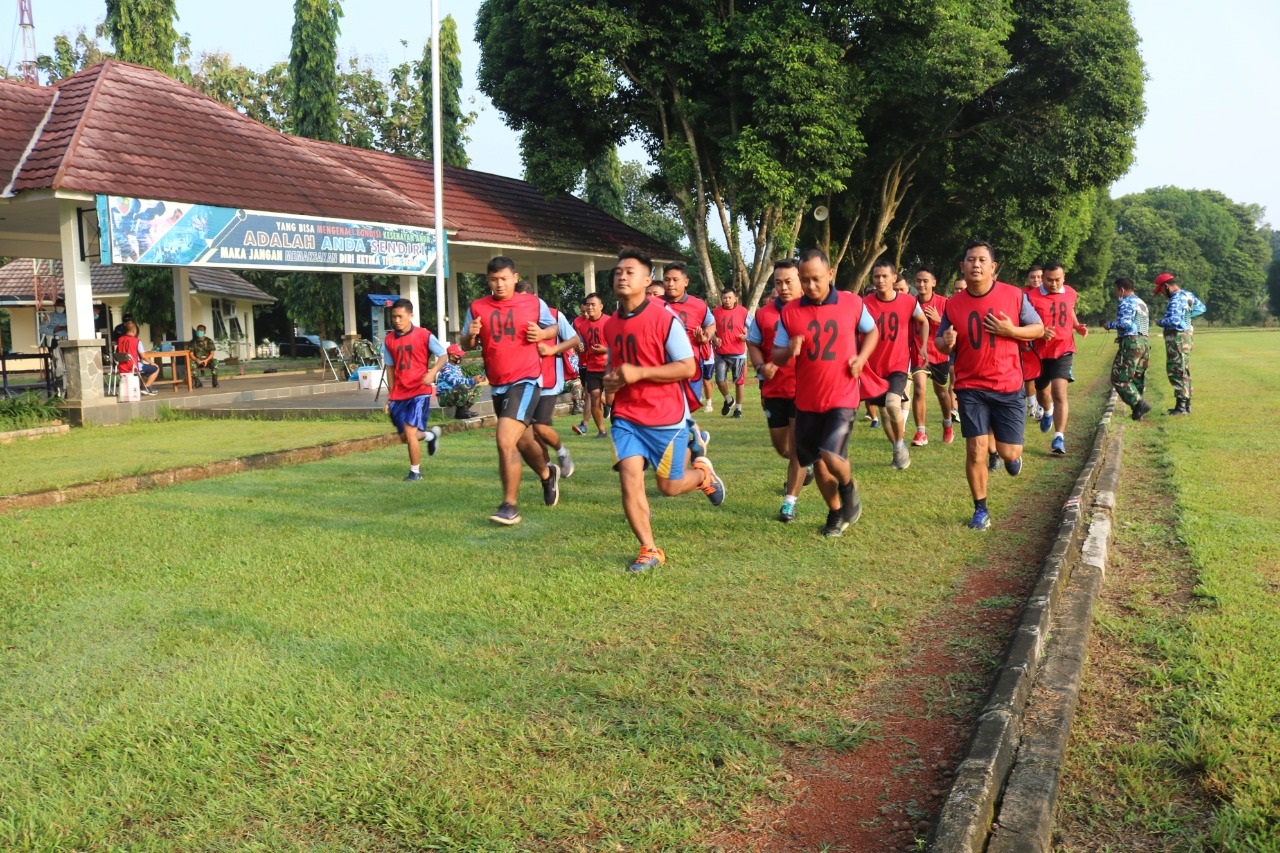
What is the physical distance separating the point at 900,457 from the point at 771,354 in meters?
3.33

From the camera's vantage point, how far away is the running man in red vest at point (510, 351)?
296 inches

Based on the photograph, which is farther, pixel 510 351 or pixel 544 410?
pixel 544 410

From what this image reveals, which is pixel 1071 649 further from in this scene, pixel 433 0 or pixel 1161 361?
pixel 1161 361

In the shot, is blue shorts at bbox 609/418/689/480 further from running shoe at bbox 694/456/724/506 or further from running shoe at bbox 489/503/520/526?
running shoe at bbox 489/503/520/526

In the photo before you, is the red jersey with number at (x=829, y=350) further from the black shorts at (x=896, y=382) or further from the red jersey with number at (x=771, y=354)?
the black shorts at (x=896, y=382)

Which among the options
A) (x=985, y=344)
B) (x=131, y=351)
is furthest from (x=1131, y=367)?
(x=131, y=351)

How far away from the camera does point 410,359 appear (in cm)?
952

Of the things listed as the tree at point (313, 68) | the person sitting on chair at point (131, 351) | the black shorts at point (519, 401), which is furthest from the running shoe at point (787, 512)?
the tree at point (313, 68)

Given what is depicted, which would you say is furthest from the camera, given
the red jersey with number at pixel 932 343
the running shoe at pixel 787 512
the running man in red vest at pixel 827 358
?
the red jersey with number at pixel 932 343

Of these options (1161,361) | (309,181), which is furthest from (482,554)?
(1161,361)

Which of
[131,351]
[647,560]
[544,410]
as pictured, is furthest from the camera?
[131,351]

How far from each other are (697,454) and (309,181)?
13.1m

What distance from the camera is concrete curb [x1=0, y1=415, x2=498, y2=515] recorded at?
8.48 meters

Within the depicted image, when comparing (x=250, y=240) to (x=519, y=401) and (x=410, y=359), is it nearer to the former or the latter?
(x=410, y=359)
